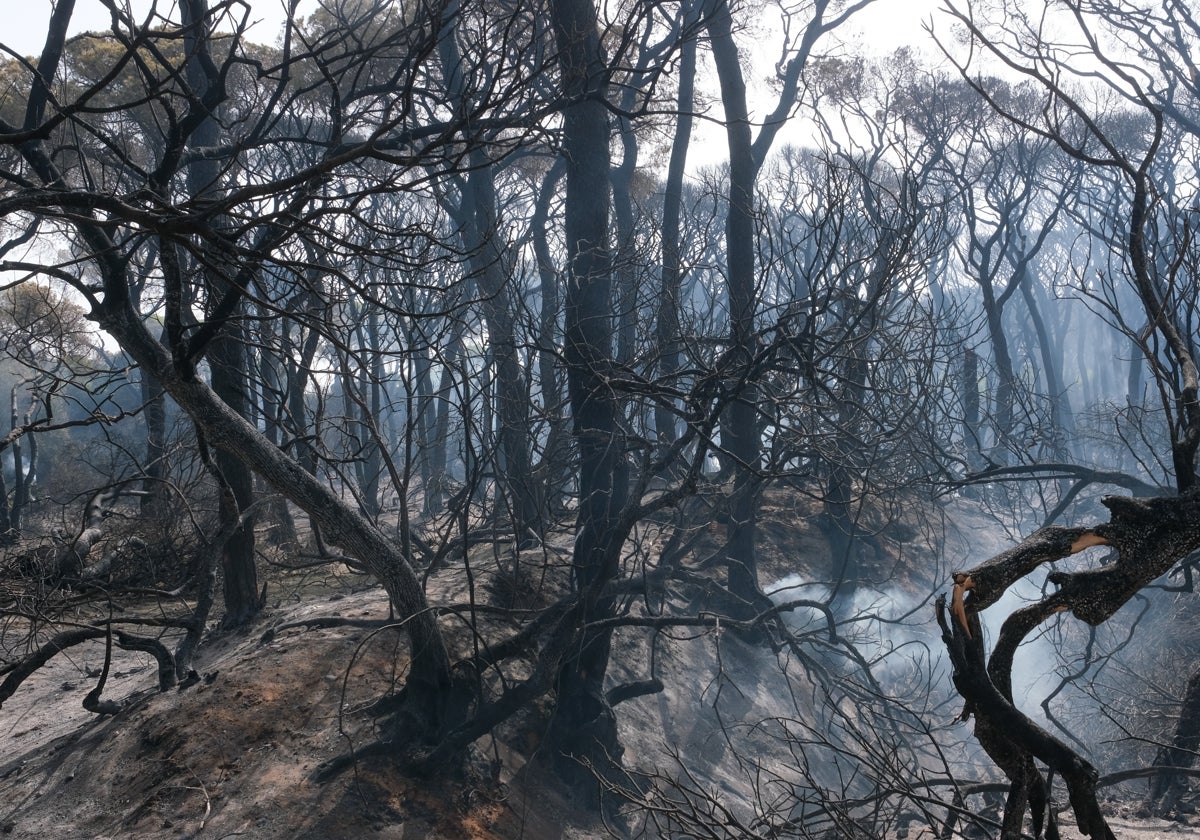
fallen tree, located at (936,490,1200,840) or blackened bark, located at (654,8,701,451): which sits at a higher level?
blackened bark, located at (654,8,701,451)

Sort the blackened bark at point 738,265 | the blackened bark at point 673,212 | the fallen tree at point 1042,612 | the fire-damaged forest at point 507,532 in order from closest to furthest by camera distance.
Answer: the fallen tree at point 1042,612
the fire-damaged forest at point 507,532
the blackened bark at point 673,212
the blackened bark at point 738,265

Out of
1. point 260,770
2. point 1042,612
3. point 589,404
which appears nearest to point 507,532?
point 589,404

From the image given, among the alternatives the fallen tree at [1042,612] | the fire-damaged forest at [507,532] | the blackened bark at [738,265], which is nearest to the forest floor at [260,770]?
the fire-damaged forest at [507,532]

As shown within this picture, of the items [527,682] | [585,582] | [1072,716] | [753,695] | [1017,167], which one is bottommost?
[1072,716]

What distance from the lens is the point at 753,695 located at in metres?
9.49

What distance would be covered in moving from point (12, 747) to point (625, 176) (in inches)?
514

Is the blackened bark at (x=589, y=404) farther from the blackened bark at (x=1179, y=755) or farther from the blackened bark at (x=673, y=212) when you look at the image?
the blackened bark at (x=1179, y=755)

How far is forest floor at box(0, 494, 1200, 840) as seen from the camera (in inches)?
196

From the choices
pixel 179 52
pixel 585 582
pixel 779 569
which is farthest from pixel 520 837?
pixel 179 52

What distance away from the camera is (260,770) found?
209 inches

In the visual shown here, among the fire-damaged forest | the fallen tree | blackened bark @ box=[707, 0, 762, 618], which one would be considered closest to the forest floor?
the fire-damaged forest

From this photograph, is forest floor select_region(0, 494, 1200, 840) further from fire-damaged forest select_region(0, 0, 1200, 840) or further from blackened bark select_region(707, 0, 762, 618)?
blackened bark select_region(707, 0, 762, 618)

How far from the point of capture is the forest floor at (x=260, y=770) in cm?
498

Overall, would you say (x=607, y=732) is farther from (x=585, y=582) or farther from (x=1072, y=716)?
(x=1072, y=716)
